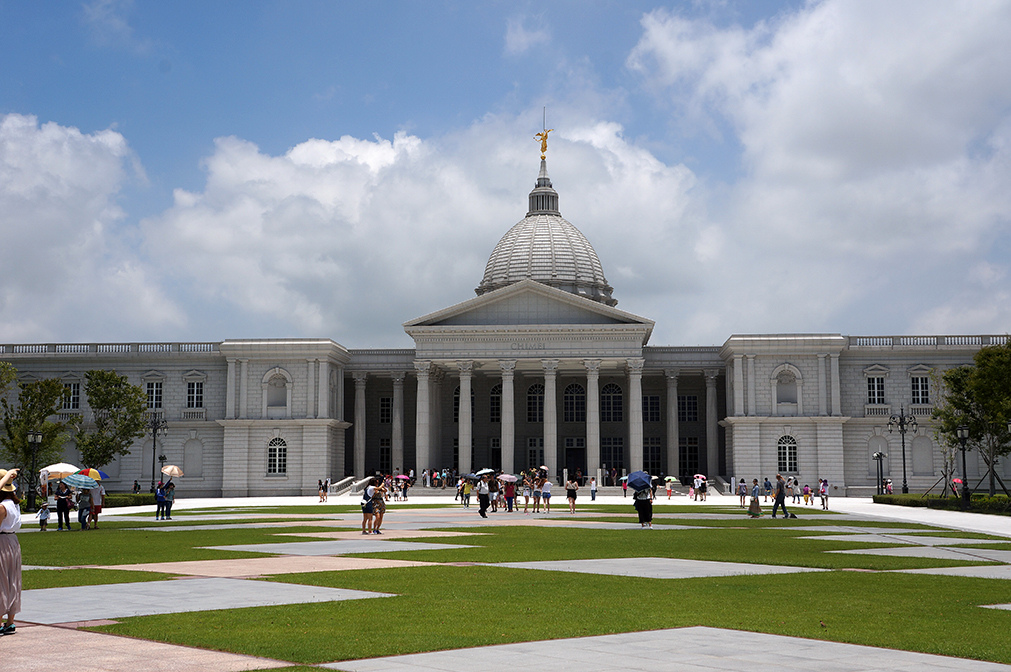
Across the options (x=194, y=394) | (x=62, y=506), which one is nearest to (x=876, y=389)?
(x=194, y=394)

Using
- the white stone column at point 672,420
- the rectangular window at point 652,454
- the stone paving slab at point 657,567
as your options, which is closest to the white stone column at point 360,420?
the rectangular window at point 652,454

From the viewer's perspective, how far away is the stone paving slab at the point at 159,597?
1502 centimetres

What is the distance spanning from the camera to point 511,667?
35.8 feet

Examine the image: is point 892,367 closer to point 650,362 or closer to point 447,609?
point 650,362

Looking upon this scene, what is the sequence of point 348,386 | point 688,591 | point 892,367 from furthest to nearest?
point 348,386 → point 892,367 → point 688,591

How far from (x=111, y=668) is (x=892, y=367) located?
79.2 meters

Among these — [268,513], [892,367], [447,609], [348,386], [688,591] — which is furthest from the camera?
[348,386]

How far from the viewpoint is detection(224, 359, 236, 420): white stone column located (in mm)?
84812

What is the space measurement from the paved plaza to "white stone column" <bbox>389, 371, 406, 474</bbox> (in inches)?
2167

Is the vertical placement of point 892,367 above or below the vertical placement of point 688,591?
above

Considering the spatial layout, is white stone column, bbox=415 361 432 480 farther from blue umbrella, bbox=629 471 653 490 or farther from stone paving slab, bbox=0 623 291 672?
stone paving slab, bbox=0 623 291 672

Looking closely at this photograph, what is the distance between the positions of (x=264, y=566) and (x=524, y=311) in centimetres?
6311

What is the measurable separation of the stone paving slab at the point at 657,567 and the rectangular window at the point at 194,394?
67.4m

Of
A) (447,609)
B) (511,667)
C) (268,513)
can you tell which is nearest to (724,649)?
(511,667)
